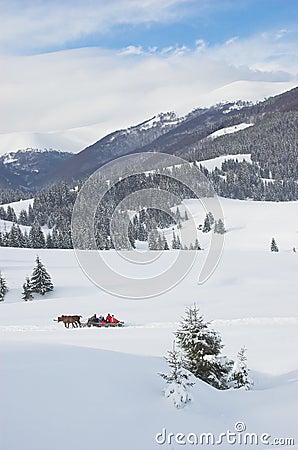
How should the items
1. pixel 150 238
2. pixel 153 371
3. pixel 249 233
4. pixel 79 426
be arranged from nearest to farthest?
1. pixel 79 426
2. pixel 153 371
3. pixel 150 238
4. pixel 249 233

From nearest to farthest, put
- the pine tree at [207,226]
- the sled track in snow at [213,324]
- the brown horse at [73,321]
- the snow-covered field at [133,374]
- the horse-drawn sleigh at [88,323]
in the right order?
the snow-covered field at [133,374] → the sled track in snow at [213,324] → the horse-drawn sleigh at [88,323] → the brown horse at [73,321] → the pine tree at [207,226]

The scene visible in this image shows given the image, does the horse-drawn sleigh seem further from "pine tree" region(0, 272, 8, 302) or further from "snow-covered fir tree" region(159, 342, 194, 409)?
"pine tree" region(0, 272, 8, 302)

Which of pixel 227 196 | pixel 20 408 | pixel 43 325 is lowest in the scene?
pixel 43 325

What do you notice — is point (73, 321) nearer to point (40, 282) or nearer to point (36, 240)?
point (40, 282)

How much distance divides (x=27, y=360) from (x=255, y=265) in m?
37.1

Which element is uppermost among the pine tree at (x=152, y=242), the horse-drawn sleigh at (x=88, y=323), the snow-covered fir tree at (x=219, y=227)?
the snow-covered fir tree at (x=219, y=227)

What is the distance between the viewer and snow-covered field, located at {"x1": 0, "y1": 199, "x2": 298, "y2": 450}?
324 inches

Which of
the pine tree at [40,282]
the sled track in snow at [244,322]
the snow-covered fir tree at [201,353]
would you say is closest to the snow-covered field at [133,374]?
the sled track in snow at [244,322]

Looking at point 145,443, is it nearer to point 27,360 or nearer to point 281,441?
point 281,441

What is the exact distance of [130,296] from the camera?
34.8 meters

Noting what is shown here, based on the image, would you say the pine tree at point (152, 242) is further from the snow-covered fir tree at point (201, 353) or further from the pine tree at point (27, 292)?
the snow-covered fir tree at point (201, 353)

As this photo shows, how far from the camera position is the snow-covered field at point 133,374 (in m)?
8.24

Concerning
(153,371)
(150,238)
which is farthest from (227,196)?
(153,371)

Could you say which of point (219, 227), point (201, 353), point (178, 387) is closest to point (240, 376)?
point (201, 353)
